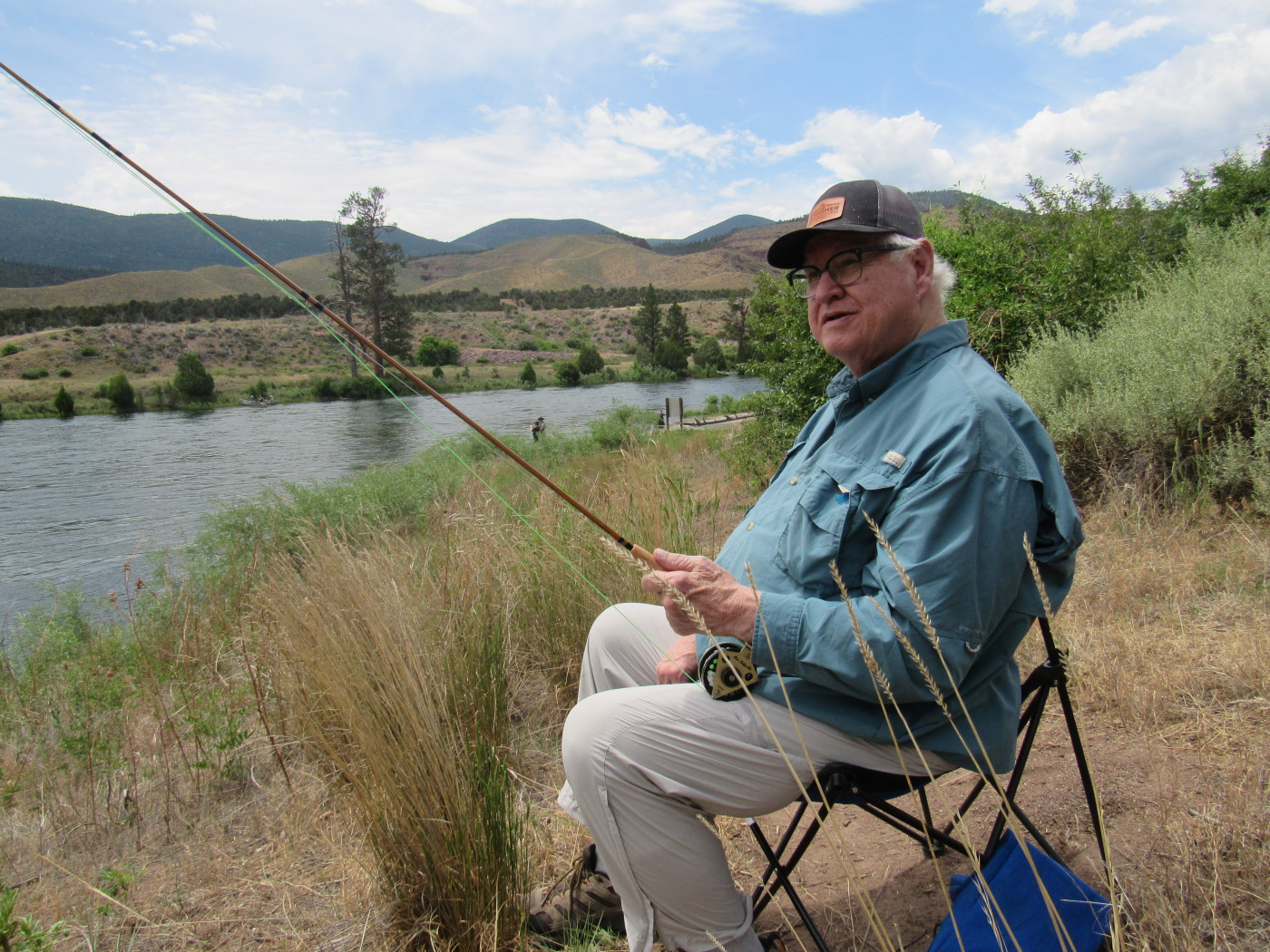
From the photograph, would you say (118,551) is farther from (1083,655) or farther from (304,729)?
(1083,655)

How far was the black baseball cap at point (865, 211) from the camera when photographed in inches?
59.5

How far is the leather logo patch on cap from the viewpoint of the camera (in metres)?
1.56

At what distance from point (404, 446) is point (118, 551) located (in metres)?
10.9

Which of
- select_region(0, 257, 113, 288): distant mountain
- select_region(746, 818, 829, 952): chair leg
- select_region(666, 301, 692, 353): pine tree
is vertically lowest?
select_region(746, 818, 829, 952): chair leg

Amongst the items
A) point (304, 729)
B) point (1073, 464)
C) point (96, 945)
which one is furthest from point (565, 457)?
point (96, 945)

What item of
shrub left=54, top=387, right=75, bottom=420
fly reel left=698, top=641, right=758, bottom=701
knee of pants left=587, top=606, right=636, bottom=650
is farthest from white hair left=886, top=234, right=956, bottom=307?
shrub left=54, top=387, right=75, bottom=420

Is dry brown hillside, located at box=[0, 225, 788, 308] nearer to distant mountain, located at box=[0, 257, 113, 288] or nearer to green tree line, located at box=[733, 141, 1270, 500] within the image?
distant mountain, located at box=[0, 257, 113, 288]

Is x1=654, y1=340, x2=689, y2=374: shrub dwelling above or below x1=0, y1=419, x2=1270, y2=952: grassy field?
above

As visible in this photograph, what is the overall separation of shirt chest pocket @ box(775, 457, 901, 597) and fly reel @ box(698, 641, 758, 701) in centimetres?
19

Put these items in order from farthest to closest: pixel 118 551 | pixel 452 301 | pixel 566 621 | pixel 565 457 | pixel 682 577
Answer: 1. pixel 452 301
2. pixel 565 457
3. pixel 118 551
4. pixel 566 621
5. pixel 682 577

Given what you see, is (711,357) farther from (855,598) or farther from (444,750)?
(855,598)

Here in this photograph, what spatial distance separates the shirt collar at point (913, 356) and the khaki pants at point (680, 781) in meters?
0.74

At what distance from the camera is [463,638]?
267 cm

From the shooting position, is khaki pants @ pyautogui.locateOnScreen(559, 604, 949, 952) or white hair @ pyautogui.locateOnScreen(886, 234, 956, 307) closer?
khaki pants @ pyautogui.locateOnScreen(559, 604, 949, 952)
